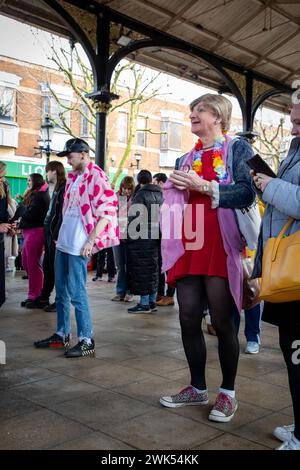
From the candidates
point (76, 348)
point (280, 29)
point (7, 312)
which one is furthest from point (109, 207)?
point (280, 29)

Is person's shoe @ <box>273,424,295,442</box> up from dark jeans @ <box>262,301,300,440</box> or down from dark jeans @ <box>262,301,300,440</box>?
down

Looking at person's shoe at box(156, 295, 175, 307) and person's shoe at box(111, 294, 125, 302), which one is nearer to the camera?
person's shoe at box(156, 295, 175, 307)

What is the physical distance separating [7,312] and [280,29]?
649cm

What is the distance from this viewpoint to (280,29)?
8672 millimetres

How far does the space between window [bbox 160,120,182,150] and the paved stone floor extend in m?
23.9

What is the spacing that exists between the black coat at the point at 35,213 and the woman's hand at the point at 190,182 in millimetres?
4331

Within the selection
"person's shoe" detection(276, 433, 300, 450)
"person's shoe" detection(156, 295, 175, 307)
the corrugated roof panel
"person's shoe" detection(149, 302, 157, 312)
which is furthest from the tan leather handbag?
the corrugated roof panel

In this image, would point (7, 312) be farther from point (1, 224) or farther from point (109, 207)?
point (109, 207)

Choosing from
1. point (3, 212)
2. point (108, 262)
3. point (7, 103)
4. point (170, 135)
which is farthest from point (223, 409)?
point (170, 135)

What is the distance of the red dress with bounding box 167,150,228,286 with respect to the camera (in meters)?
2.84

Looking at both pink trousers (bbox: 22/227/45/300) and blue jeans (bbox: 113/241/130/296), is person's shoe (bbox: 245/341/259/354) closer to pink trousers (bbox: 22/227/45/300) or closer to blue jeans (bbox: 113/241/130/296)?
blue jeans (bbox: 113/241/130/296)

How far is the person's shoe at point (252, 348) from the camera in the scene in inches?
177

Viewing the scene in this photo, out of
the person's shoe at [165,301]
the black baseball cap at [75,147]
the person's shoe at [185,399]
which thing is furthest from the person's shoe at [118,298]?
the person's shoe at [185,399]

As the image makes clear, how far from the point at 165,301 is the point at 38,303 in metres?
1.77
